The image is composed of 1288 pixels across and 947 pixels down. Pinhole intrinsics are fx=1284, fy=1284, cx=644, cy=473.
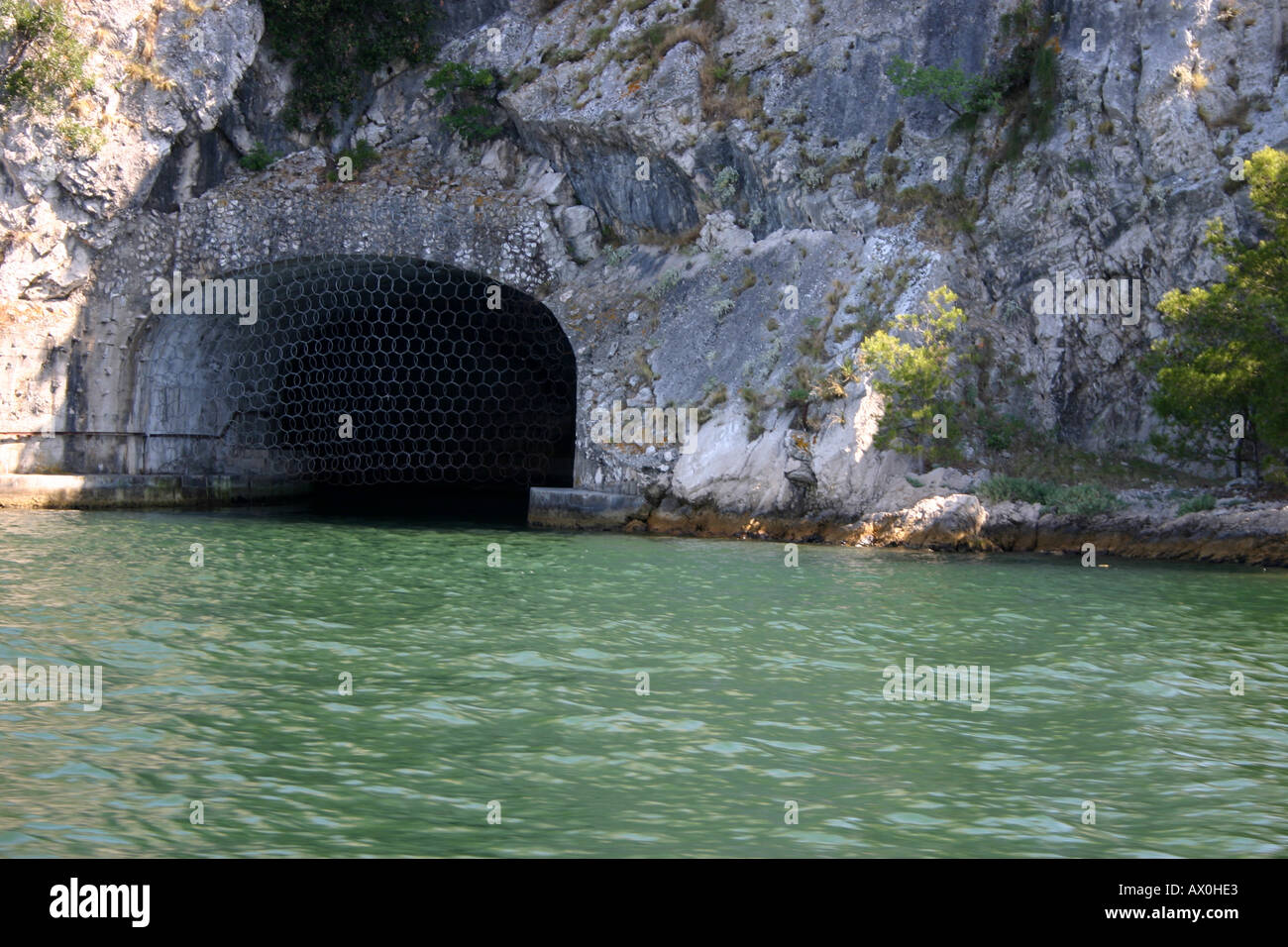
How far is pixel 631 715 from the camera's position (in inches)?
451

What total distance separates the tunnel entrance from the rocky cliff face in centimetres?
135

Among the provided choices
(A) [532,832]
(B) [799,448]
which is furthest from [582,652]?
(B) [799,448]

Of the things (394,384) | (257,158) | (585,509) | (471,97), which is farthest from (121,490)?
(471,97)

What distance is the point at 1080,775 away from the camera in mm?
9898

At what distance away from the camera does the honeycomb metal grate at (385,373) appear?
3344 centimetres

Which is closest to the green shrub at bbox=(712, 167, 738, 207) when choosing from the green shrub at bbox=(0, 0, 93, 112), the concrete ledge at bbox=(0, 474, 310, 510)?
the concrete ledge at bbox=(0, 474, 310, 510)

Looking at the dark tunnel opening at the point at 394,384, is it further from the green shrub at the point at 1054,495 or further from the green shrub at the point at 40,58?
the green shrub at the point at 1054,495

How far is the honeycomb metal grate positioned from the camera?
3344cm

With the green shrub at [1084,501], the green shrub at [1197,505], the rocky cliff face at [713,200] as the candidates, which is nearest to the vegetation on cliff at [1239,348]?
the green shrub at [1197,505]

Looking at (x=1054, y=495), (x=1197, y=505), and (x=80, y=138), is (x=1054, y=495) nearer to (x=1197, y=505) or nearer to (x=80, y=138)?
(x=1197, y=505)

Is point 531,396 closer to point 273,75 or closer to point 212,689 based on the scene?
point 273,75

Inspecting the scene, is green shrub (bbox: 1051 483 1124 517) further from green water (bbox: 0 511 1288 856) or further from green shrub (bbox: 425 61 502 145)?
green shrub (bbox: 425 61 502 145)

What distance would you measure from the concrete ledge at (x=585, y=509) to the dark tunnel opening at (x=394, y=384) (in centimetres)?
495

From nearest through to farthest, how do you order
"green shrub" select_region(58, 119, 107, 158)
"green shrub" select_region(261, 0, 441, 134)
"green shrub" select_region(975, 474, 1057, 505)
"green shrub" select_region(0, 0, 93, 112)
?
1. "green shrub" select_region(975, 474, 1057, 505)
2. "green shrub" select_region(0, 0, 93, 112)
3. "green shrub" select_region(58, 119, 107, 158)
4. "green shrub" select_region(261, 0, 441, 134)
